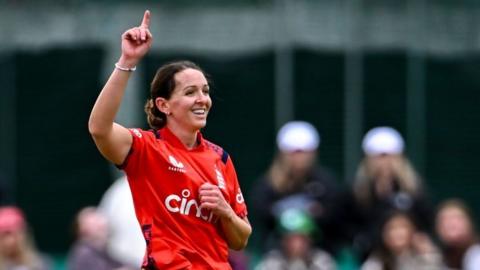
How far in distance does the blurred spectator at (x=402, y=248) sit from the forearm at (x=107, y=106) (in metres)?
4.92

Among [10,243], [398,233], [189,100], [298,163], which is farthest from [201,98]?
[298,163]

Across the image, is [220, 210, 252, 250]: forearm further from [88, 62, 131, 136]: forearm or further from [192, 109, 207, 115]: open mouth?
[88, 62, 131, 136]: forearm

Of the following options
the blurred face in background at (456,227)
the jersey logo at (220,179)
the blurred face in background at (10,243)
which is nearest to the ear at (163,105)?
the jersey logo at (220,179)

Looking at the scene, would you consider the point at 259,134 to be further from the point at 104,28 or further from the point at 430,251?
the point at 430,251

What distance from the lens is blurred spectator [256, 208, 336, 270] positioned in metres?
10.6

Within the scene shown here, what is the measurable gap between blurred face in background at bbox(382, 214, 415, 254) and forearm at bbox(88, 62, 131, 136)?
4988 millimetres

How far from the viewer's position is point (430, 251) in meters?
10.5

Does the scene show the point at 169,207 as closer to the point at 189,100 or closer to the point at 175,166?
the point at 175,166

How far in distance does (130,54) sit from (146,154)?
0.46 m

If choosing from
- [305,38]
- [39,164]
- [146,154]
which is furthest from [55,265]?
[146,154]

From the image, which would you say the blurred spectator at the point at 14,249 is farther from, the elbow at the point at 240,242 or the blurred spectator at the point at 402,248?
the elbow at the point at 240,242

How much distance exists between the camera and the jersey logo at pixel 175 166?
19.6ft

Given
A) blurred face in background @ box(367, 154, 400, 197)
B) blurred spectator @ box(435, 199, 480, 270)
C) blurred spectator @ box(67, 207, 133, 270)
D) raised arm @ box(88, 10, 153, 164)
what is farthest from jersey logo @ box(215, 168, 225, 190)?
blurred face in background @ box(367, 154, 400, 197)

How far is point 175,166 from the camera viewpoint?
5.98 m
